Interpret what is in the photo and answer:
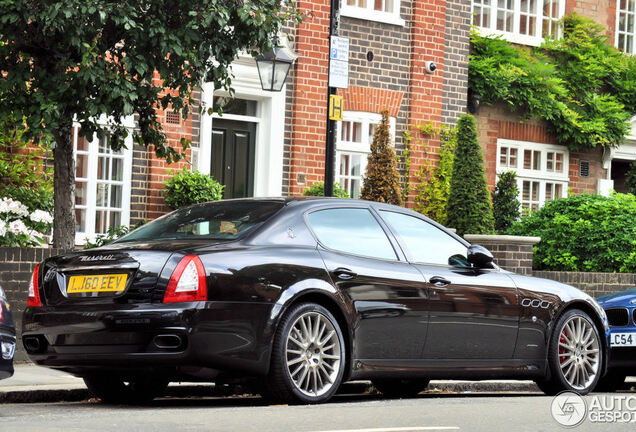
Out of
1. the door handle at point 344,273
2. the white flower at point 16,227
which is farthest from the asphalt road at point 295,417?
the white flower at point 16,227

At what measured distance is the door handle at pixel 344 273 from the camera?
8.88 m

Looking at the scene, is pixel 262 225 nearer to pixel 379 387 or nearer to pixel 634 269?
pixel 379 387

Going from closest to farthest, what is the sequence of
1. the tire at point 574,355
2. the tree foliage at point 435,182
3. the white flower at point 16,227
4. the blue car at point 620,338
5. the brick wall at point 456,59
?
the tire at point 574,355 < the blue car at point 620,338 < the white flower at point 16,227 < the tree foliage at point 435,182 < the brick wall at point 456,59

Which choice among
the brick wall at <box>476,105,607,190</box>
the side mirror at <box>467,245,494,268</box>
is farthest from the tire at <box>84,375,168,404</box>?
the brick wall at <box>476,105,607,190</box>

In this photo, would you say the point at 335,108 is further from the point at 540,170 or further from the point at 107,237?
the point at 540,170

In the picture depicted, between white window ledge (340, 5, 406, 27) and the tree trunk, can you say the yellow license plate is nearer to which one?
the tree trunk

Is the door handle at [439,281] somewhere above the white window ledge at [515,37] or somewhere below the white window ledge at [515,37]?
below

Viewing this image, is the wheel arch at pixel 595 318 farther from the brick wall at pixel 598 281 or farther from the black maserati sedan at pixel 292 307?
the brick wall at pixel 598 281

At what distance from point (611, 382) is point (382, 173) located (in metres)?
7.92

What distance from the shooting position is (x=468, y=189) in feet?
65.3

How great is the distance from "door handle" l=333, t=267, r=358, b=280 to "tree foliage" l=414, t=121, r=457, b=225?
11.9 metres

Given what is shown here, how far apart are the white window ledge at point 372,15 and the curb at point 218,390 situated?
9534 mm

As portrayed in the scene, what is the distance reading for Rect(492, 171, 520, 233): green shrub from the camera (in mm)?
22094

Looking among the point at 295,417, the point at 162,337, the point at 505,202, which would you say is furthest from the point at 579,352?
the point at 505,202
